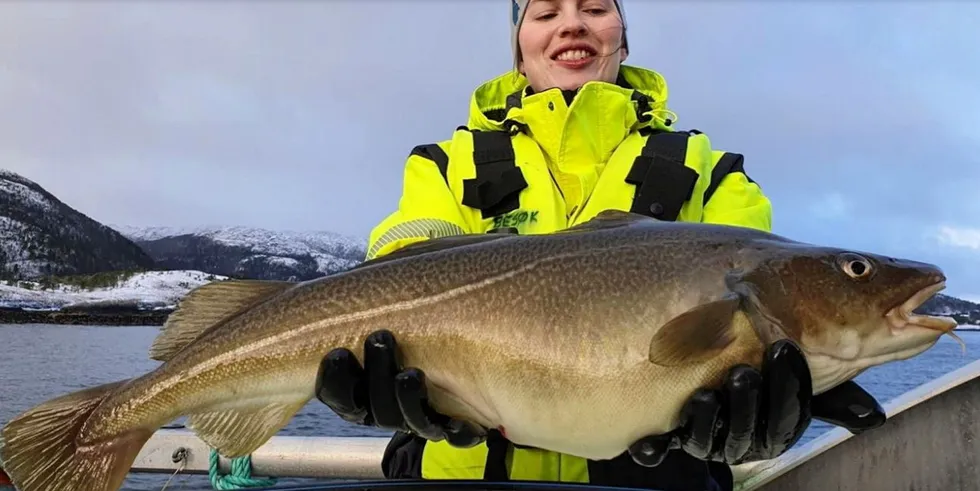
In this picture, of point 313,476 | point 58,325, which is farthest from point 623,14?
point 58,325

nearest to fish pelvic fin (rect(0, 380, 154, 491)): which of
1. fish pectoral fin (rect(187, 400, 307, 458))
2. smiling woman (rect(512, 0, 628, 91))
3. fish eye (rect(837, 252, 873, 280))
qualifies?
fish pectoral fin (rect(187, 400, 307, 458))

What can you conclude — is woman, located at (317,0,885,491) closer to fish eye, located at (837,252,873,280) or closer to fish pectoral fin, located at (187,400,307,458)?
fish pectoral fin, located at (187,400,307,458)

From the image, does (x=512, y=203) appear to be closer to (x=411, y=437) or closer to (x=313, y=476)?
(x=411, y=437)

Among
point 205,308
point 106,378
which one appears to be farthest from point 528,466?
point 106,378

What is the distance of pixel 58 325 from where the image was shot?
88.5 m

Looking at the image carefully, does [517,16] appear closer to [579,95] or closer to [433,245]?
[579,95]

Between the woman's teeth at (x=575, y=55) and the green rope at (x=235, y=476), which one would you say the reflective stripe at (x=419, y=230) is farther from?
the green rope at (x=235, y=476)

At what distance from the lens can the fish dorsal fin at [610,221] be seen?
2689 mm

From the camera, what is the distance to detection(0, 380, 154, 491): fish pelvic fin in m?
2.61

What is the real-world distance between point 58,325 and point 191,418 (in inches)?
4058

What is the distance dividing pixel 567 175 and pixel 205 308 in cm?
188

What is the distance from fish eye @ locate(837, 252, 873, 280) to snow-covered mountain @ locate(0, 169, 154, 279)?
444 feet

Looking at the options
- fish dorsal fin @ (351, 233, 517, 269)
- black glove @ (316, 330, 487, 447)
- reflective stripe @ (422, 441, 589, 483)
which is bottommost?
reflective stripe @ (422, 441, 589, 483)

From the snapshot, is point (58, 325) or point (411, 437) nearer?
point (411, 437)
